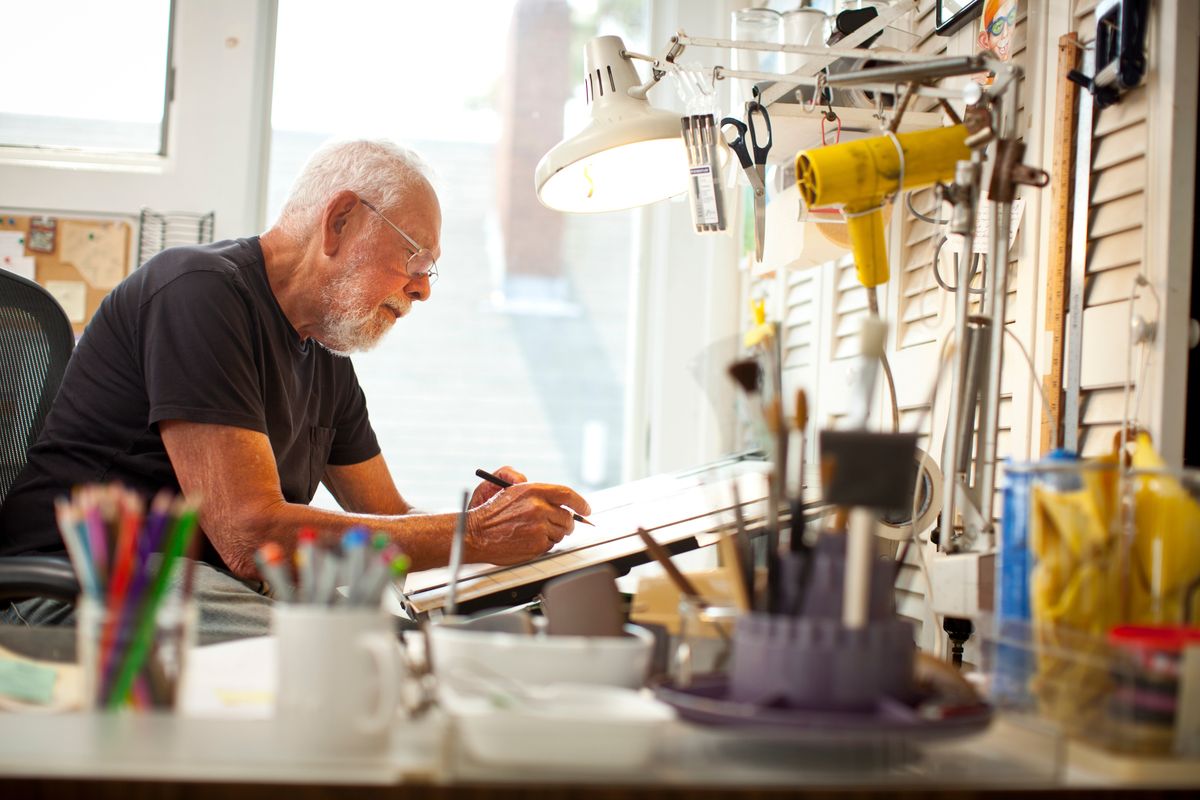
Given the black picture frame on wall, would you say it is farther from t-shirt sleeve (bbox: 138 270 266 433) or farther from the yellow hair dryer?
t-shirt sleeve (bbox: 138 270 266 433)

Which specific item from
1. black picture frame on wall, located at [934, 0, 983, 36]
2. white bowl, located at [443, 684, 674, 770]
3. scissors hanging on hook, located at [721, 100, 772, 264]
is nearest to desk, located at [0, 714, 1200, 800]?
white bowl, located at [443, 684, 674, 770]

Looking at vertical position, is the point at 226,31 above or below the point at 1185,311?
above

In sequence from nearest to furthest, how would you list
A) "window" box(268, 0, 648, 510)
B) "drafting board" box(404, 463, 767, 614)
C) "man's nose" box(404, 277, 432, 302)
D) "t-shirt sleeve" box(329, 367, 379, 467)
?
"drafting board" box(404, 463, 767, 614)
"man's nose" box(404, 277, 432, 302)
"t-shirt sleeve" box(329, 367, 379, 467)
"window" box(268, 0, 648, 510)

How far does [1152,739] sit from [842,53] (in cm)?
95

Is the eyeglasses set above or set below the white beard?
above

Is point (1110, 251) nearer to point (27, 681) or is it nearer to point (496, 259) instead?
point (27, 681)

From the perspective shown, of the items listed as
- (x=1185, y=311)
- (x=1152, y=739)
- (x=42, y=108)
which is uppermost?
(x=42, y=108)

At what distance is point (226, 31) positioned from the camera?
9.45 ft

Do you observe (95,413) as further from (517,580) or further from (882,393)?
(882,393)

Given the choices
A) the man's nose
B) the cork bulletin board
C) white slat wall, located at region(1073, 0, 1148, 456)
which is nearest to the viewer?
white slat wall, located at region(1073, 0, 1148, 456)

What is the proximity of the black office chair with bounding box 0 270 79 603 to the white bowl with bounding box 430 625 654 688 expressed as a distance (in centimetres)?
116

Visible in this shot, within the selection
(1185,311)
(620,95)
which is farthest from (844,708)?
(620,95)

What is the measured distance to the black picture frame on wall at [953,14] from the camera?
5.56 ft

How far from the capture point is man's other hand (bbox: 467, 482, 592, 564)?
1.56 m
